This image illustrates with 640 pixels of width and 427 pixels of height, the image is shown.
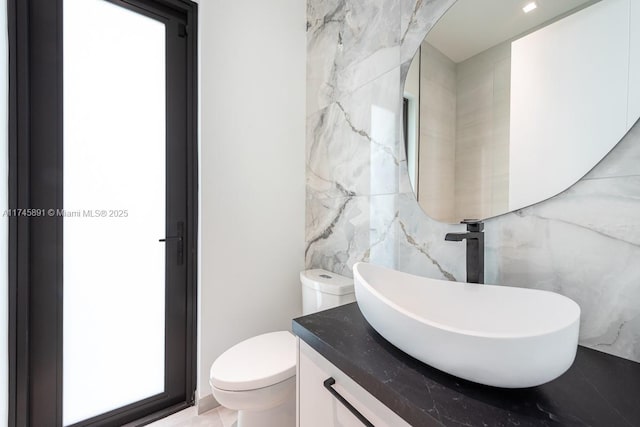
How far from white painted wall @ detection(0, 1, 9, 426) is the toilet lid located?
0.89 meters

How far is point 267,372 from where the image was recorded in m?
1.07

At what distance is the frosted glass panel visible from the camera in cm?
124

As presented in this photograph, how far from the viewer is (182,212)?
149cm

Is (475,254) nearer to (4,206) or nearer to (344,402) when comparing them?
(344,402)

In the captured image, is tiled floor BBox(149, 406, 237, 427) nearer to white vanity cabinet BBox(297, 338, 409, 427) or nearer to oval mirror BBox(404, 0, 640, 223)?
white vanity cabinet BBox(297, 338, 409, 427)

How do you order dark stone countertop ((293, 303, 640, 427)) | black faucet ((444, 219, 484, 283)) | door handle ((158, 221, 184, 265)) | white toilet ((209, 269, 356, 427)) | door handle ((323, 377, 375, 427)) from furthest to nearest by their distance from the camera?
door handle ((158, 221, 184, 265)) < white toilet ((209, 269, 356, 427)) < black faucet ((444, 219, 484, 283)) < door handle ((323, 377, 375, 427)) < dark stone countertop ((293, 303, 640, 427))

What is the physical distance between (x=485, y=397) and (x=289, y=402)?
104cm

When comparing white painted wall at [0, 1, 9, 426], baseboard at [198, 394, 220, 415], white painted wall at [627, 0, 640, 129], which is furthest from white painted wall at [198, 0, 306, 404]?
white painted wall at [627, 0, 640, 129]

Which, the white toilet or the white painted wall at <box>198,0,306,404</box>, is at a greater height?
the white painted wall at <box>198,0,306,404</box>

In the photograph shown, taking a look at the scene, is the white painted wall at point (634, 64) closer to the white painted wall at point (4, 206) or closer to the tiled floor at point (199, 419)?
the tiled floor at point (199, 419)

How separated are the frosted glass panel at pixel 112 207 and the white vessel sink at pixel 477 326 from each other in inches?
49.9

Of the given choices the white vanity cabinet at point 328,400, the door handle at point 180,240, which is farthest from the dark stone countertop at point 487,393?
the door handle at point 180,240

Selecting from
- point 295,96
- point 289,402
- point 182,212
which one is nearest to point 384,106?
point 295,96

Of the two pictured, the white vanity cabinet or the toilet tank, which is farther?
the toilet tank
